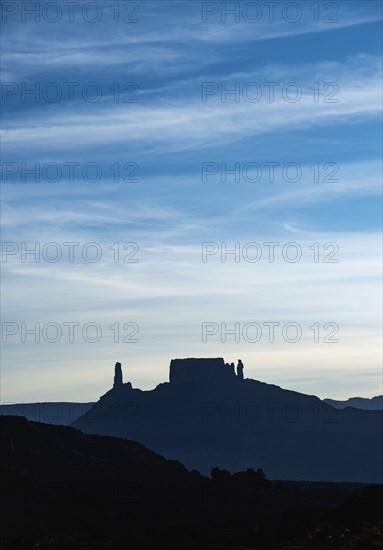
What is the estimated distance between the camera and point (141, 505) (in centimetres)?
12394

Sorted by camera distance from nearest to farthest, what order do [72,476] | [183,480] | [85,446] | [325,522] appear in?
[325,522]
[72,476]
[183,480]
[85,446]

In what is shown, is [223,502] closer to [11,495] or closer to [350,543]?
[11,495]

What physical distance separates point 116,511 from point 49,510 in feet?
24.7

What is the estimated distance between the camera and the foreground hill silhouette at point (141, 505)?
7600 centimetres

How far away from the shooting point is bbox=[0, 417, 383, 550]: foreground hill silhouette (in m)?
76.0

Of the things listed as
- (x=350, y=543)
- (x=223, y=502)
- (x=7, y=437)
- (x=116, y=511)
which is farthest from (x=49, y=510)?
(x=350, y=543)

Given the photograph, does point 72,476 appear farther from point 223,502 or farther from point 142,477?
point 223,502

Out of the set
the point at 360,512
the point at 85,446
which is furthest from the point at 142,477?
the point at 360,512

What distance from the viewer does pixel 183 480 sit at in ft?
511

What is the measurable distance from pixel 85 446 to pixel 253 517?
194 ft

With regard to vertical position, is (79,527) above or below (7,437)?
below

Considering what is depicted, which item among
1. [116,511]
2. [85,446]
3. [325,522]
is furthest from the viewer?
[85,446]

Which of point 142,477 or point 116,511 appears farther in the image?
point 142,477

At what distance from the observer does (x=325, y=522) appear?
8444 cm
